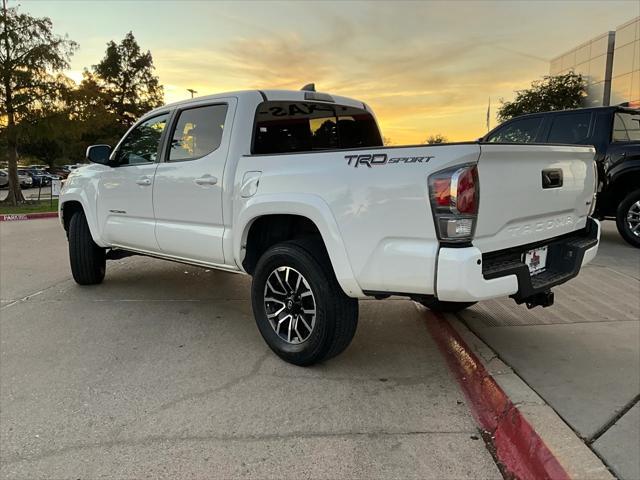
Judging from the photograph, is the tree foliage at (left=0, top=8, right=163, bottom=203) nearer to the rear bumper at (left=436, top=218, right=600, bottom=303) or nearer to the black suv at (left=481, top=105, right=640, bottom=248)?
the black suv at (left=481, top=105, right=640, bottom=248)

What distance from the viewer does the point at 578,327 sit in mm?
4477

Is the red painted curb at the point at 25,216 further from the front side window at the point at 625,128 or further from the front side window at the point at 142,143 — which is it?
the front side window at the point at 625,128

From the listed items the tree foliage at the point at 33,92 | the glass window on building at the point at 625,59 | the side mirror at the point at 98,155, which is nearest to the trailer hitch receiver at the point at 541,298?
the side mirror at the point at 98,155

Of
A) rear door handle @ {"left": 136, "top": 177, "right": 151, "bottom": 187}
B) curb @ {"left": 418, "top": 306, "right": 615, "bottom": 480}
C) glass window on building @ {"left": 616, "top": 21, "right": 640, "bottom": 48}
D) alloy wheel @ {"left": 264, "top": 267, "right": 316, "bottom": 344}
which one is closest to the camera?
curb @ {"left": 418, "top": 306, "right": 615, "bottom": 480}

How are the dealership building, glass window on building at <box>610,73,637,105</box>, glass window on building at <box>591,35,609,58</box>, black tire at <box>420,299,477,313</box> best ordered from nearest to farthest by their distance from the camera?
black tire at <box>420,299,477,313</box> < the dealership building < glass window on building at <box>610,73,637,105</box> < glass window on building at <box>591,35,609,58</box>

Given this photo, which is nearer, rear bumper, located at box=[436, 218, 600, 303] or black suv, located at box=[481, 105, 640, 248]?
rear bumper, located at box=[436, 218, 600, 303]

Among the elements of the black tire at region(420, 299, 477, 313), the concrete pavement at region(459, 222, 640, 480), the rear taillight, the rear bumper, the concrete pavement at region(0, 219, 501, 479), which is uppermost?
the rear taillight

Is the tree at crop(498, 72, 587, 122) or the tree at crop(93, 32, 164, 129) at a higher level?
the tree at crop(93, 32, 164, 129)

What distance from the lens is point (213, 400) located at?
134 inches

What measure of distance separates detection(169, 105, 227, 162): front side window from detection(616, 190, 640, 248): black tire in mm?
6313

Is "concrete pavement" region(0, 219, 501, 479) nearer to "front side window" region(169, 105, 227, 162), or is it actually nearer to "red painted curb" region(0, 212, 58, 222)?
"front side window" region(169, 105, 227, 162)

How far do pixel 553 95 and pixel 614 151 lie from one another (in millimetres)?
26836

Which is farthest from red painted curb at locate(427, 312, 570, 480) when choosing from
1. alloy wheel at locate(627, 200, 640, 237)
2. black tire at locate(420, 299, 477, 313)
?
alloy wheel at locate(627, 200, 640, 237)

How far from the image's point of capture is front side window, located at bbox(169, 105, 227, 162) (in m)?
4.38
